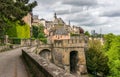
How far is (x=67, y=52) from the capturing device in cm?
6544

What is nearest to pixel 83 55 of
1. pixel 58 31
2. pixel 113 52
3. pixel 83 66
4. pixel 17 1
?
pixel 83 66

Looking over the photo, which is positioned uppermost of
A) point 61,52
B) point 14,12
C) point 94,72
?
point 14,12

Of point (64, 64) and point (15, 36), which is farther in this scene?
point (15, 36)

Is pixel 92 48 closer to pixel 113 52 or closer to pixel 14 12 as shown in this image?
pixel 113 52

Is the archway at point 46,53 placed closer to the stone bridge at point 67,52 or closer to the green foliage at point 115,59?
the stone bridge at point 67,52

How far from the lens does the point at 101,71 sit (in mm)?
60062

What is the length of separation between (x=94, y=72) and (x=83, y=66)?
2.70 meters

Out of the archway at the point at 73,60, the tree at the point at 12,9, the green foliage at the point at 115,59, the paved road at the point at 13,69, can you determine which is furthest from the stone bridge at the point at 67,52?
the paved road at the point at 13,69

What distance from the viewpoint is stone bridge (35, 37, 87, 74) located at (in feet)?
211

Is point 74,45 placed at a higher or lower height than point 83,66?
higher

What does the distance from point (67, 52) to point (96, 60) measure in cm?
736

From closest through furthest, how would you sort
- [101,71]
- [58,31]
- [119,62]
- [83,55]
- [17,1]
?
[17,1]
[119,62]
[101,71]
[83,55]
[58,31]

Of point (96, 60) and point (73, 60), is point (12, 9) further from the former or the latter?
point (73, 60)

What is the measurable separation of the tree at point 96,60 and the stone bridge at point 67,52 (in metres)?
1.41
